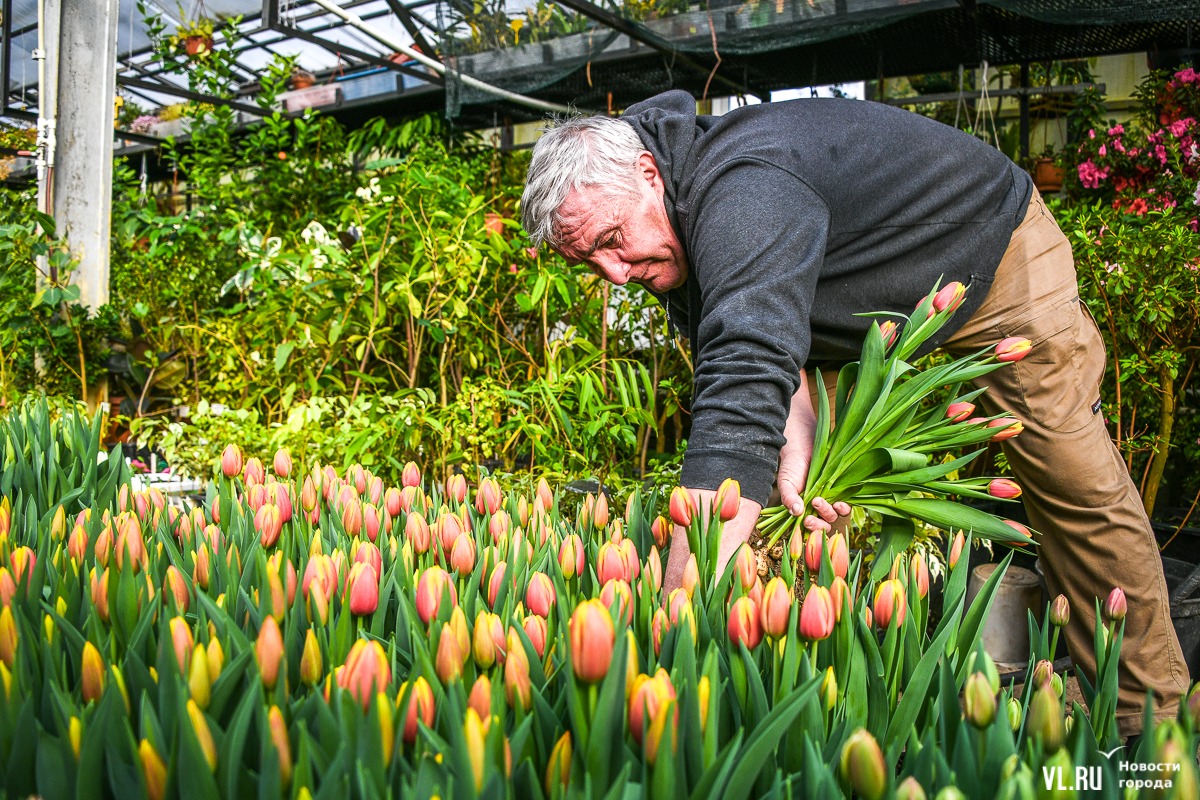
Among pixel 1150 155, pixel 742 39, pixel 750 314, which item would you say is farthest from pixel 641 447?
pixel 1150 155

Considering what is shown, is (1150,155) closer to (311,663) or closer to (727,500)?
(727,500)

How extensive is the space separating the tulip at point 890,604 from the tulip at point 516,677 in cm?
38

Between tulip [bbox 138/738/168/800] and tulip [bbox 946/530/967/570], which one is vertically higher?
tulip [bbox 946/530/967/570]

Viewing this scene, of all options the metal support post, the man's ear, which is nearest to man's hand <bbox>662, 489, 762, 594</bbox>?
the man's ear

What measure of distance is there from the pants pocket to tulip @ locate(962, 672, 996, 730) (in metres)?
A: 1.34

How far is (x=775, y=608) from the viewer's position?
704mm

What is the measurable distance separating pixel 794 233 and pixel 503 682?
2.99 feet

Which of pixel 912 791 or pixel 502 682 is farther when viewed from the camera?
pixel 502 682

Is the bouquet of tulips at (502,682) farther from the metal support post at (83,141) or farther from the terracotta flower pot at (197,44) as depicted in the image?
the terracotta flower pot at (197,44)

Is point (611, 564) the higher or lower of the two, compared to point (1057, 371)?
lower

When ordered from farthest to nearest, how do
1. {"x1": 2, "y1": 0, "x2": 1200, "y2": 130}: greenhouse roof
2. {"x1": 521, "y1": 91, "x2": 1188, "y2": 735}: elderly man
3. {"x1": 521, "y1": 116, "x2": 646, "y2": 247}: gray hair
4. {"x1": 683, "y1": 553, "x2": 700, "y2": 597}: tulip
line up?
1. {"x1": 2, "y1": 0, "x2": 1200, "y2": 130}: greenhouse roof
2. {"x1": 521, "y1": 116, "x2": 646, "y2": 247}: gray hair
3. {"x1": 521, "y1": 91, "x2": 1188, "y2": 735}: elderly man
4. {"x1": 683, "y1": 553, "x2": 700, "y2": 597}: tulip

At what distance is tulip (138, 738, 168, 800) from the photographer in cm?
54

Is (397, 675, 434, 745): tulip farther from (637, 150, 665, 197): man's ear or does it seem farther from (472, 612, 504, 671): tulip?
(637, 150, 665, 197): man's ear

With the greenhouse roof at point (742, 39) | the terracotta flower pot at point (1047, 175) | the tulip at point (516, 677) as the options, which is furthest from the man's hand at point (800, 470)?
the terracotta flower pot at point (1047, 175)
